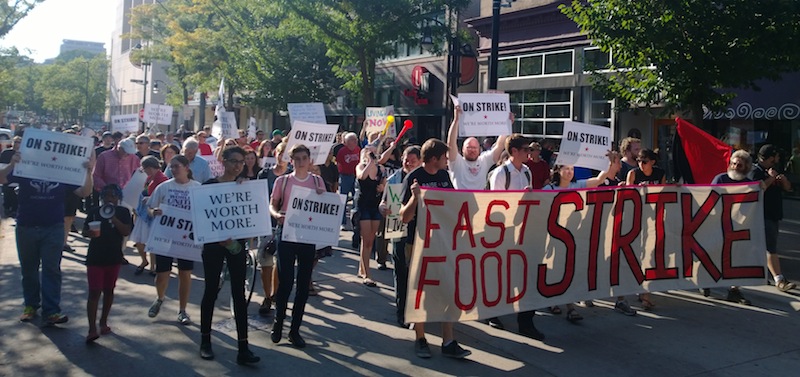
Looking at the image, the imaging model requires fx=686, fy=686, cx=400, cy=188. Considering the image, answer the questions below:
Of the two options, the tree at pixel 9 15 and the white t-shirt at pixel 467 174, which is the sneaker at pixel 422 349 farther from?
the tree at pixel 9 15

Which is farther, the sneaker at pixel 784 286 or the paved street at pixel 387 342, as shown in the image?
the sneaker at pixel 784 286

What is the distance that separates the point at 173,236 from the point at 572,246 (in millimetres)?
3722

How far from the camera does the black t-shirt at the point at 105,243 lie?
5.99 metres

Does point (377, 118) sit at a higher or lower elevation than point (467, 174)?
higher

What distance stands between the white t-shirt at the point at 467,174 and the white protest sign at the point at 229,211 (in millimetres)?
2184

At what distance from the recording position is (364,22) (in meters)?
18.6

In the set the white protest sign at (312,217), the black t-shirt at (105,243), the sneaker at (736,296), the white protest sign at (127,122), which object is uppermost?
the white protest sign at (127,122)

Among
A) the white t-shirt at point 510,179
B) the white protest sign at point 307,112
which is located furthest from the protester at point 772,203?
the white protest sign at point 307,112

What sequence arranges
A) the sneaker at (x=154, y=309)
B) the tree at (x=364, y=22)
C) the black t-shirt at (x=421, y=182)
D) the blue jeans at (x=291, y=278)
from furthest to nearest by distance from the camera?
the tree at (x=364, y=22), the sneaker at (x=154, y=309), the black t-shirt at (x=421, y=182), the blue jeans at (x=291, y=278)

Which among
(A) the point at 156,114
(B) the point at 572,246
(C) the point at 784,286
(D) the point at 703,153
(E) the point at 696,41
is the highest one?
(E) the point at 696,41

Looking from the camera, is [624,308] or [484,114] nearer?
[624,308]

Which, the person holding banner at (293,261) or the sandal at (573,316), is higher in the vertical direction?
the person holding banner at (293,261)

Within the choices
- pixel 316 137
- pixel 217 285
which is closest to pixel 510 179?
pixel 217 285

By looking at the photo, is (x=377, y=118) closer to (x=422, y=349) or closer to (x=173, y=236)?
(x=173, y=236)
